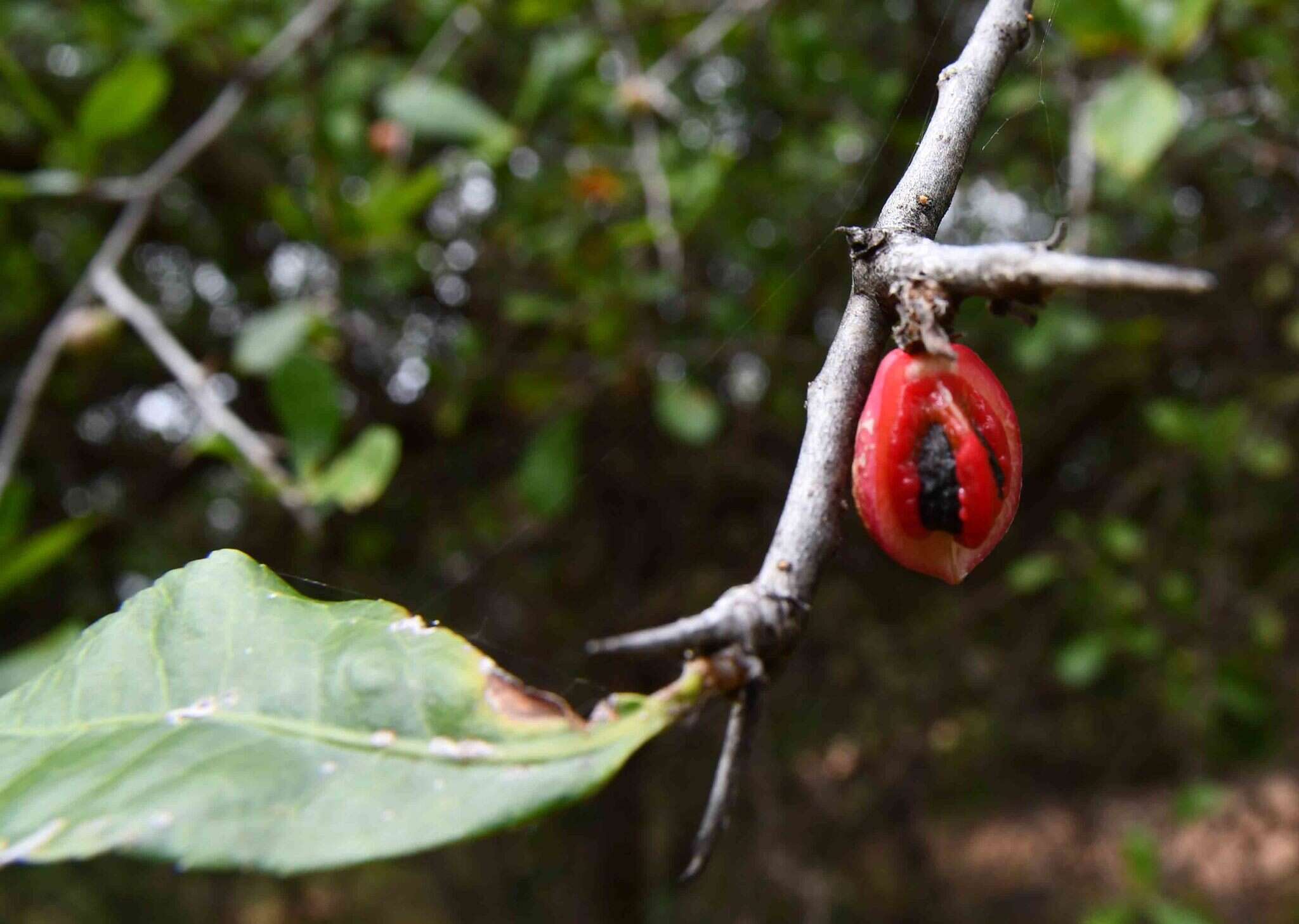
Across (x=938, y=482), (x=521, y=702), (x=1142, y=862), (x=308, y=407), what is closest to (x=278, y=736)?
(x=521, y=702)

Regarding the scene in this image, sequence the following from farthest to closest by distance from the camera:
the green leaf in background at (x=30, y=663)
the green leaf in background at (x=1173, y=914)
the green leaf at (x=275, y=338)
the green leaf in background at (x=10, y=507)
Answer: the green leaf in background at (x=1173, y=914), the green leaf at (x=275, y=338), the green leaf in background at (x=10, y=507), the green leaf in background at (x=30, y=663)

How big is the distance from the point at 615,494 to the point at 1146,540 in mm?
1105

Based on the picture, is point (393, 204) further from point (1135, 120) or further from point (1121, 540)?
point (1121, 540)

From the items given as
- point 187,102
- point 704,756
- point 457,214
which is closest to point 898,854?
point 704,756

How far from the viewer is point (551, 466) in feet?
5.59

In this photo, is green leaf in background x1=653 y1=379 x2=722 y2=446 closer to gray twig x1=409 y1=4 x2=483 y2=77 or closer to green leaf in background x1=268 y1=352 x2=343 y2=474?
green leaf in background x1=268 y1=352 x2=343 y2=474

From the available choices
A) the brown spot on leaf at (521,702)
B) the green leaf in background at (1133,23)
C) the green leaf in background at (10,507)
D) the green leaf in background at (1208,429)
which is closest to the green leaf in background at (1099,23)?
the green leaf in background at (1133,23)

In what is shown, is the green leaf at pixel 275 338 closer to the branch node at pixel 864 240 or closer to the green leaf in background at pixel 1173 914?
the branch node at pixel 864 240

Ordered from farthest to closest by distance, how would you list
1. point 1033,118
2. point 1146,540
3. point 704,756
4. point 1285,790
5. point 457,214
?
point 1285,790
point 704,756
point 457,214
point 1146,540
point 1033,118

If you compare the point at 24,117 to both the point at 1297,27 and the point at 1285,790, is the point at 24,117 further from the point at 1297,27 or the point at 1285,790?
the point at 1285,790

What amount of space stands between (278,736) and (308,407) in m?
0.85

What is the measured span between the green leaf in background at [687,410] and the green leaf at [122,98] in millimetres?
802

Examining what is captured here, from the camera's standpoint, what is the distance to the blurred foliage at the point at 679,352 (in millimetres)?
1603

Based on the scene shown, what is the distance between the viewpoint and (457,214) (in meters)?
2.34
